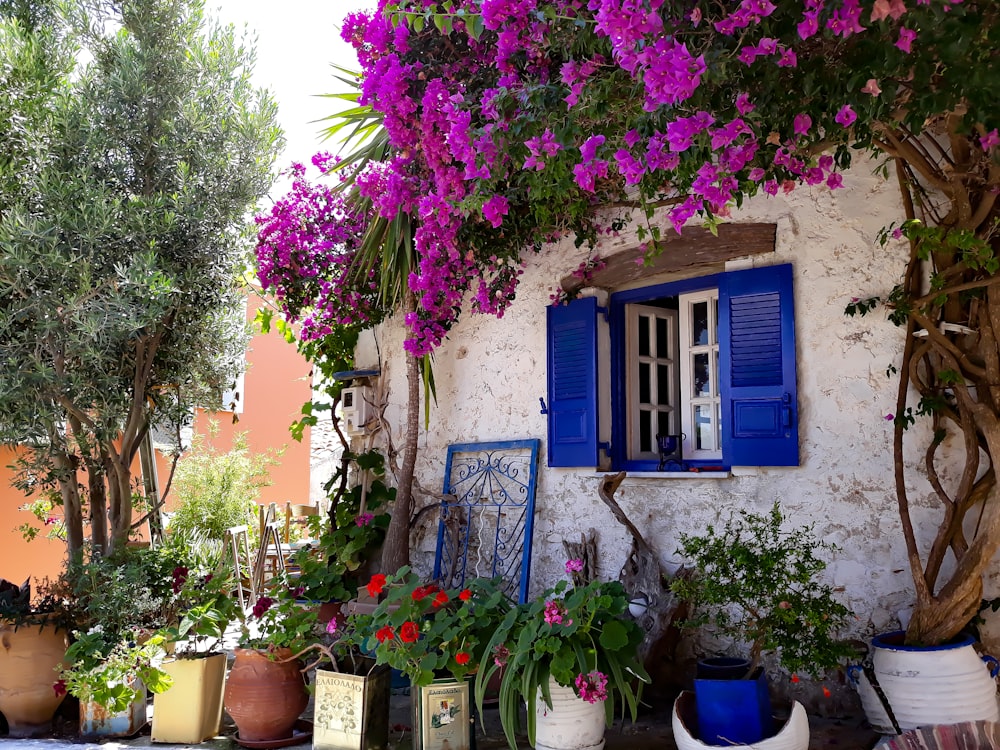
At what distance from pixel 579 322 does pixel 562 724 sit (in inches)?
92.4

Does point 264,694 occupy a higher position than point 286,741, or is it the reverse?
point 264,694

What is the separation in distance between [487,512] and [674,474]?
1.41 metres

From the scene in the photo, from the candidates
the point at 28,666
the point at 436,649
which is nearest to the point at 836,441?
the point at 436,649

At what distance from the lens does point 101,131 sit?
4.78 meters

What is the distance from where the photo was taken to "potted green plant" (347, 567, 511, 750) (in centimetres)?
360

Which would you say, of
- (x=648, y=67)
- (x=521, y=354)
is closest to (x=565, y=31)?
(x=648, y=67)

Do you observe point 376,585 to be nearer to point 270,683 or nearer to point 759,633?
point 270,683

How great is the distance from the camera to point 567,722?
3.40 metres

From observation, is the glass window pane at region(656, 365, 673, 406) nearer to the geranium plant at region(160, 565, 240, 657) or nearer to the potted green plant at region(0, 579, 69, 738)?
the geranium plant at region(160, 565, 240, 657)

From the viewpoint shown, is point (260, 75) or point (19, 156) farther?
point (260, 75)

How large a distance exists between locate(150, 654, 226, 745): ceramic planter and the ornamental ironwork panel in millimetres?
1624

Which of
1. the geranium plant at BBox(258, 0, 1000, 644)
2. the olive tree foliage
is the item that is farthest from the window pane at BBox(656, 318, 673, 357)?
the olive tree foliage

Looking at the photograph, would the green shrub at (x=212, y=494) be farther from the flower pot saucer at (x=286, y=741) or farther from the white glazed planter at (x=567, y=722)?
the white glazed planter at (x=567, y=722)

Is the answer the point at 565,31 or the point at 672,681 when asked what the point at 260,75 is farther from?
the point at 672,681
